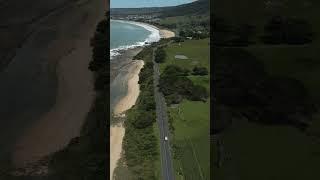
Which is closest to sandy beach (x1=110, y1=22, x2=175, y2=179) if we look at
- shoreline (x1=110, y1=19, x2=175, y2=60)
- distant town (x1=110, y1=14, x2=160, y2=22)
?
shoreline (x1=110, y1=19, x2=175, y2=60)

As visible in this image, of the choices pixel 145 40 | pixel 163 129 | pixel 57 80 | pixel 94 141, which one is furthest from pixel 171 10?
pixel 94 141

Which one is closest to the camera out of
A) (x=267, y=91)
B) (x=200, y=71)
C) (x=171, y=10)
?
(x=267, y=91)

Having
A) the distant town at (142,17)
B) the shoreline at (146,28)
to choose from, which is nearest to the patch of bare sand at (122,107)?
the shoreline at (146,28)

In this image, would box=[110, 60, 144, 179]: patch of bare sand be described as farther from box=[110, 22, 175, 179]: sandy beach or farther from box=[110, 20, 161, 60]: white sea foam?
box=[110, 20, 161, 60]: white sea foam

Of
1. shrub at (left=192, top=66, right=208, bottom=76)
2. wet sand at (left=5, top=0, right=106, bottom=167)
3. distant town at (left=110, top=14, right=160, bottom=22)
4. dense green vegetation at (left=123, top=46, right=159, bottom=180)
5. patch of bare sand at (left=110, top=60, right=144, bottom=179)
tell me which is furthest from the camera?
distant town at (left=110, top=14, right=160, bottom=22)

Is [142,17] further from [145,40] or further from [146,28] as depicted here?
[145,40]

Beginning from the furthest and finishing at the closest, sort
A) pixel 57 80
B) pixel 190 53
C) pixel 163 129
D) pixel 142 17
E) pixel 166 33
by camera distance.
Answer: pixel 142 17 → pixel 166 33 → pixel 190 53 → pixel 163 129 → pixel 57 80
